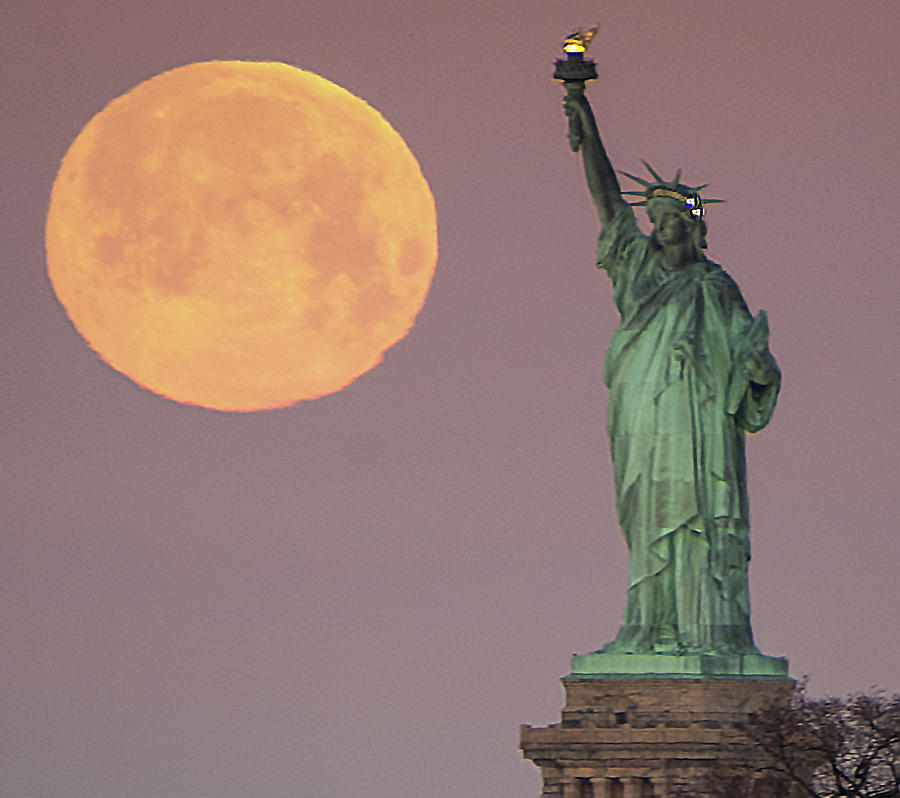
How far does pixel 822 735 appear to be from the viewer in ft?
168

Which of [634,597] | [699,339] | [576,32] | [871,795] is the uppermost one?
[576,32]

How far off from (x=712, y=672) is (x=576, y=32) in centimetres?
926

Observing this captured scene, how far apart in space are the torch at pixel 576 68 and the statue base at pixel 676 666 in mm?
7454

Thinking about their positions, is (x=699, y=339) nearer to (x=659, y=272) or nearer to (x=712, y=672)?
(x=659, y=272)

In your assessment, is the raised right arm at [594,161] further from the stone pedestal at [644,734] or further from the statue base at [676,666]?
the stone pedestal at [644,734]

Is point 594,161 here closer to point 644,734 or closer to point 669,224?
point 669,224

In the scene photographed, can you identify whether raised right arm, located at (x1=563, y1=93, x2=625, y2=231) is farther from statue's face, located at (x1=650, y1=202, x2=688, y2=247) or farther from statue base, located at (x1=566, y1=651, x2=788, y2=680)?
statue base, located at (x1=566, y1=651, x2=788, y2=680)

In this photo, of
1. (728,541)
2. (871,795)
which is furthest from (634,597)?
(871,795)

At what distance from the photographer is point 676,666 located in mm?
54031

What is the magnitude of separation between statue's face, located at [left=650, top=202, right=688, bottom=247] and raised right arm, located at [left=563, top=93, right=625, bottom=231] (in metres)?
0.75

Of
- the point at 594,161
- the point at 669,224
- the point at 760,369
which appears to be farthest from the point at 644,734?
the point at 594,161

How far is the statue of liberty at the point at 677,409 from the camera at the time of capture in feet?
180

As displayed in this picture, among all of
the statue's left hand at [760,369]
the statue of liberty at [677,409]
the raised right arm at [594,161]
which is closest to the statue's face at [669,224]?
the statue of liberty at [677,409]

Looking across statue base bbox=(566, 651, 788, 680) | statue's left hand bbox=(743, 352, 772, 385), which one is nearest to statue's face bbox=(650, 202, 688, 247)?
statue's left hand bbox=(743, 352, 772, 385)
